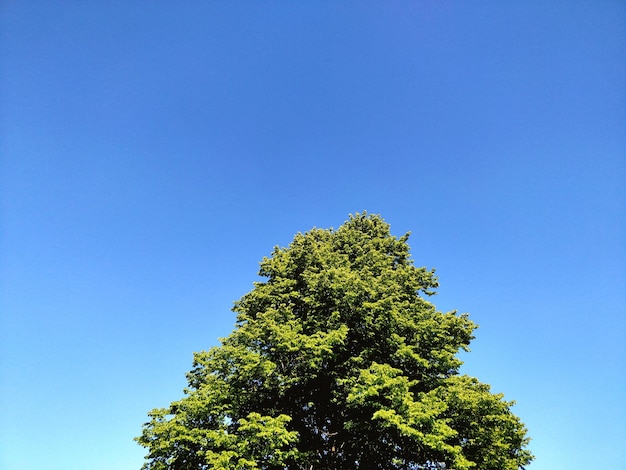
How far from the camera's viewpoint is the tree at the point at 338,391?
14.6 m

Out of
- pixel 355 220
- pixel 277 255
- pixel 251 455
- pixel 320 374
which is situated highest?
pixel 355 220

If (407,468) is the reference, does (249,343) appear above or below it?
above

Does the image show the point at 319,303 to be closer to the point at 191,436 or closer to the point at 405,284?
the point at 405,284

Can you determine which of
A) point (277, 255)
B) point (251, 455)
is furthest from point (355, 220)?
point (251, 455)

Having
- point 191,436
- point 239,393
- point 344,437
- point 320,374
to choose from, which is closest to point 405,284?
point 320,374

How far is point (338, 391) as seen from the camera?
17844mm

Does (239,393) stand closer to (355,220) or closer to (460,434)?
(460,434)

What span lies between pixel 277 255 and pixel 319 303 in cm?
545

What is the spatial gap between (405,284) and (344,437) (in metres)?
8.31

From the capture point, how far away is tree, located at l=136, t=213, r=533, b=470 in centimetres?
1459

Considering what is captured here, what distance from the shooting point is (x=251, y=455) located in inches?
556

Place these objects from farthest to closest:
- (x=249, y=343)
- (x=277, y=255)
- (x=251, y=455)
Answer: (x=277, y=255) < (x=249, y=343) < (x=251, y=455)

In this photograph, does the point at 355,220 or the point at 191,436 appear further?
the point at 355,220

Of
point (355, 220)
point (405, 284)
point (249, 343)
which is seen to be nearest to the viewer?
point (249, 343)
